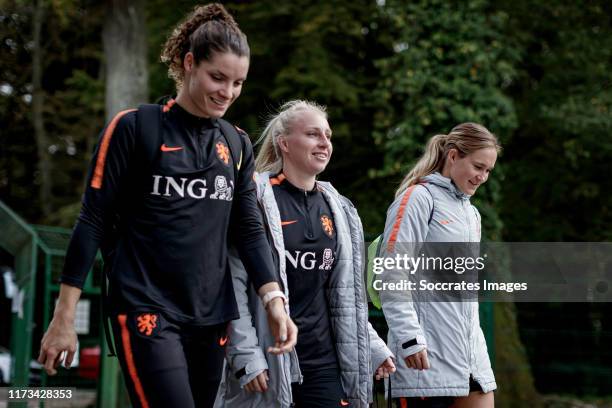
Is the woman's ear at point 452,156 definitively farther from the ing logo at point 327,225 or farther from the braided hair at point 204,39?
the braided hair at point 204,39

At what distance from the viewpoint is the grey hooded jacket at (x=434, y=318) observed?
4.44 metres

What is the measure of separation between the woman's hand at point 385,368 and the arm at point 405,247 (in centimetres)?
7

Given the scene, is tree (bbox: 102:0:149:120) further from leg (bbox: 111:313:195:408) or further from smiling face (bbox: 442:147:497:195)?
leg (bbox: 111:313:195:408)

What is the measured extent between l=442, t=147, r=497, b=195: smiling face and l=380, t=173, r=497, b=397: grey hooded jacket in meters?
0.05

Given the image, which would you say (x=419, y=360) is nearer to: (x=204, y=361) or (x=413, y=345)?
A: (x=413, y=345)

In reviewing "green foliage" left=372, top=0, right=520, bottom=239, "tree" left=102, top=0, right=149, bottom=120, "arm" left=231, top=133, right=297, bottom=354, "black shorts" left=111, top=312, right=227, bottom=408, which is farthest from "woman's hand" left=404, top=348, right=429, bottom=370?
"tree" left=102, top=0, right=149, bottom=120

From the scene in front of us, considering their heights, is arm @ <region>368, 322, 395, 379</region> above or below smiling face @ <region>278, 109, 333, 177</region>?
below

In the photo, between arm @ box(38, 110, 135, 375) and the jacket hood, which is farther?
the jacket hood

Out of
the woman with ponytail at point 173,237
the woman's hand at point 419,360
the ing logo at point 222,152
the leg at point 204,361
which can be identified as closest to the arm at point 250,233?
the woman with ponytail at point 173,237

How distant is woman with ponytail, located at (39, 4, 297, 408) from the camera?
3.13 meters

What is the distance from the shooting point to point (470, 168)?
15.8 ft

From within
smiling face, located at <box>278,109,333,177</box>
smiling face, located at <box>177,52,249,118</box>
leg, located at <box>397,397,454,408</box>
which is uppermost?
smiling face, located at <box>278,109,333,177</box>

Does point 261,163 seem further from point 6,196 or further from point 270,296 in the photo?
point 6,196

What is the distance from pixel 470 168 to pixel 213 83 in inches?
78.2
